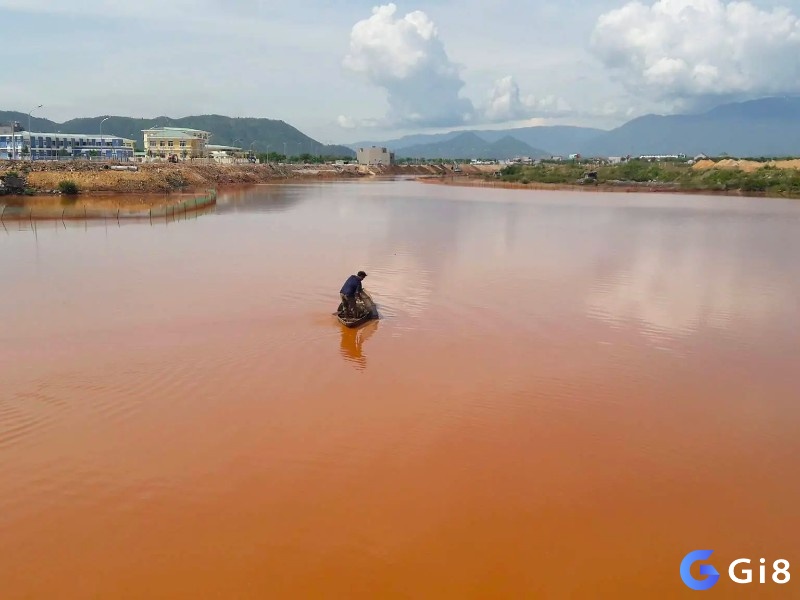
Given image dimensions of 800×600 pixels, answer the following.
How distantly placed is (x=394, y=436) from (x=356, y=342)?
440 centimetres

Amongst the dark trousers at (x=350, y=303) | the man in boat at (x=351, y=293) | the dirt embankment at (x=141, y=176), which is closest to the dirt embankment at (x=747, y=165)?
the dirt embankment at (x=141, y=176)

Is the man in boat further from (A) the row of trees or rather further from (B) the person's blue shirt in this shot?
(A) the row of trees

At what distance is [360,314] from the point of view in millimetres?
14422

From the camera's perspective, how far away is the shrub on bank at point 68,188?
164 ft

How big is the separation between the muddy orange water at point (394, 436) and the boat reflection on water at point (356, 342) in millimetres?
75

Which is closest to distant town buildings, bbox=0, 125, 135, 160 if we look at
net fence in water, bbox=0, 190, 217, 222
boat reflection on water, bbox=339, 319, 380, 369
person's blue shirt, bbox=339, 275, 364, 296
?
net fence in water, bbox=0, 190, 217, 222

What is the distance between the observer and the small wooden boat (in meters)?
14.3

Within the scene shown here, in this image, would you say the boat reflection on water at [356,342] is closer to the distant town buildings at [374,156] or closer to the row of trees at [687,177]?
the row of trees at [687,177]

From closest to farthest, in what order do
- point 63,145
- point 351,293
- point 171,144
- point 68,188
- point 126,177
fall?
point 351,293, point 68,188, point 126,177, point 63,145, point 171,144

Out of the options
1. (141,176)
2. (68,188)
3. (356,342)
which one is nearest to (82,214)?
(68,188)

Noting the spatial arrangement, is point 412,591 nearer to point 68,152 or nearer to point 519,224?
point 519,224

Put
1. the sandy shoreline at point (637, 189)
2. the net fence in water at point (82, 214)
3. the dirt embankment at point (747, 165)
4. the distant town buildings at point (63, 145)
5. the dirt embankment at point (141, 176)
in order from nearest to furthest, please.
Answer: the net fence in water at point (82, 214) → the dirt embankment at point (141, 176) → the sandy shoreline at point (637, 189) → the dirt embankment at point (747, 165) → the distant town buildings at point (63, 145)

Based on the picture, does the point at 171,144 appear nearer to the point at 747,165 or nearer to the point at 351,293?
the point at 747,165

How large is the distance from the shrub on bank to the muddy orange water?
34.9 meters
